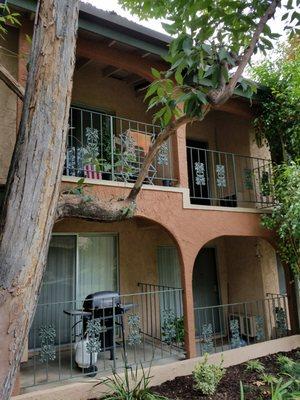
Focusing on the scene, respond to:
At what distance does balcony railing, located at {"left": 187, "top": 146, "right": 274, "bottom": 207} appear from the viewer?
7.62m

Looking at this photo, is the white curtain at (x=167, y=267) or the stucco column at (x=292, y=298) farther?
the white curtain at (x=167, y=267)

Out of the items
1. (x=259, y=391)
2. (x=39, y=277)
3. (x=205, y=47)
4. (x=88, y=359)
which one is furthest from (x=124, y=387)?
(x=205, y=47)

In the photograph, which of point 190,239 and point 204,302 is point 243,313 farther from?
point 190,239

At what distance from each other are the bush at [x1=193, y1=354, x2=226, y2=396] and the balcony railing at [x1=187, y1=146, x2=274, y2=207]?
3.08 m

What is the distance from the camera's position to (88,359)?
5.85 metres

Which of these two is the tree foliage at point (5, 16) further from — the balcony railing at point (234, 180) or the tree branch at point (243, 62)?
the balcony railing at point (234, 180)

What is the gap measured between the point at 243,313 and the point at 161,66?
6.28m

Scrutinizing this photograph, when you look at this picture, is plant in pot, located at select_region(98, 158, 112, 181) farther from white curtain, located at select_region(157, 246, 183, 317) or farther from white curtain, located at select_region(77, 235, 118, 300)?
white curtain, located at select_region(157, 246, 183, 317)

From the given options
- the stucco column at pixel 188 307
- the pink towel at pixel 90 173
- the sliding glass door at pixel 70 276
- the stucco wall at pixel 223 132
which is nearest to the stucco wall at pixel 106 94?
the stucco wall at pixel 223 132

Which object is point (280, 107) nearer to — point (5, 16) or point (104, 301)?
point (104, 301)

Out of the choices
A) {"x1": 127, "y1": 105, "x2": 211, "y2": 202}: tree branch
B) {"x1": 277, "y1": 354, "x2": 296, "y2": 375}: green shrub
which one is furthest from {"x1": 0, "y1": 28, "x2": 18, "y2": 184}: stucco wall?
{"x1": 277, "y1": 354, "x2": 296, "y2": 375}: green shrub

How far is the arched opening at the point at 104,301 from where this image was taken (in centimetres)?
593

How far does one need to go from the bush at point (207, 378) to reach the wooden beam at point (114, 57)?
5.36 metres

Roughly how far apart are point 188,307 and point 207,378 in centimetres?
124
